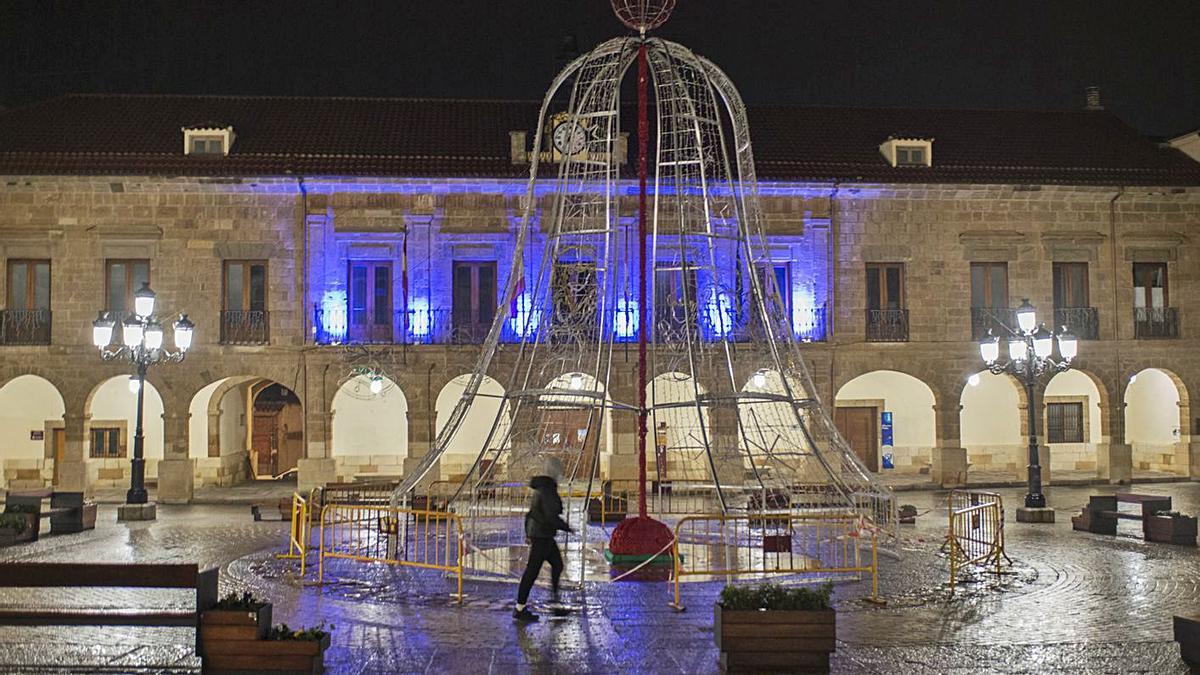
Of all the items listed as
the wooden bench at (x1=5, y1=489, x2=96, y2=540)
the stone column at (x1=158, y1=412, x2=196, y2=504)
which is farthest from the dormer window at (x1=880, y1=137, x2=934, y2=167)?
the wooden bench at (x1=5, y1=489, x2=96, y2=540)

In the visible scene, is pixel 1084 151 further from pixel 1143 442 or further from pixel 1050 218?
pixel 1143 442

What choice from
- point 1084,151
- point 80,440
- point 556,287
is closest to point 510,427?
point 556,287

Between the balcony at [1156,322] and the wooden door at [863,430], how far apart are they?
7083 millimetres

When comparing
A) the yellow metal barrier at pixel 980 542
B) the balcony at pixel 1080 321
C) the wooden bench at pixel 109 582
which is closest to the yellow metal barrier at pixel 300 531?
the wooden bench at pixel 109 582

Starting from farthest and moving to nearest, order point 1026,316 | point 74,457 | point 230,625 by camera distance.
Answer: point 74,457 → point 1026,316 → point 230,625

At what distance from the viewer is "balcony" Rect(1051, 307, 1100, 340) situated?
28.2m

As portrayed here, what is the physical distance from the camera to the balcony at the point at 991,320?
27969mm

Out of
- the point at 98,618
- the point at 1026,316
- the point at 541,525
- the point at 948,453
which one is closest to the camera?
the point at 98,618

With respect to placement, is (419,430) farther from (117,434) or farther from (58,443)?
(58,443)

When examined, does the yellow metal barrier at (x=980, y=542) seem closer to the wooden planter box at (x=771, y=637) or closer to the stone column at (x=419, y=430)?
the wooden planter box at (x=771, y=637)

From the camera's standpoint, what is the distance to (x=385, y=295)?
87.6 feet

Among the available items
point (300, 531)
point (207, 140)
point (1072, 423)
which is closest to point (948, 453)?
point (1072, 423)

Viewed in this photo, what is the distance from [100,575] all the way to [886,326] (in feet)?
72.5

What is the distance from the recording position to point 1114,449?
92.0ft
